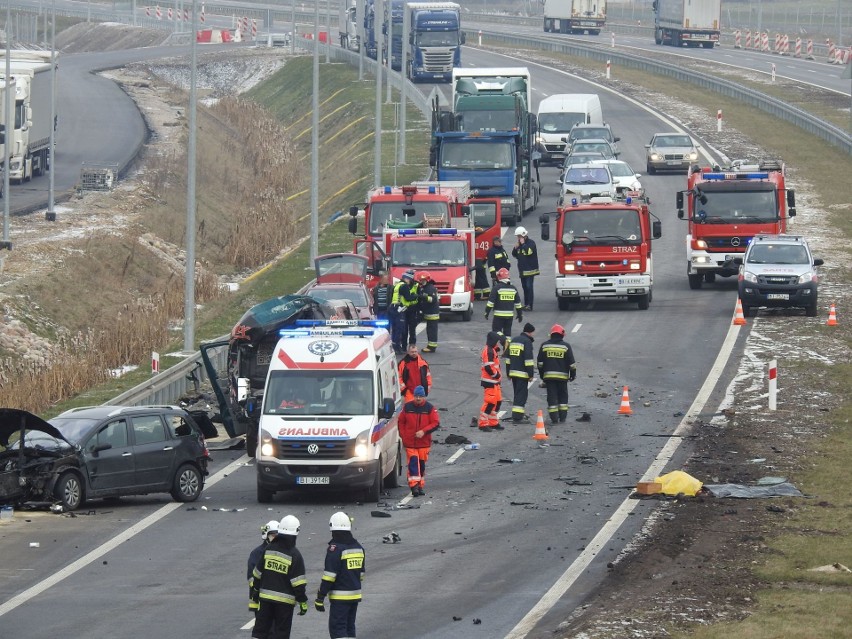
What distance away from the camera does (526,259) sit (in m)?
38.3

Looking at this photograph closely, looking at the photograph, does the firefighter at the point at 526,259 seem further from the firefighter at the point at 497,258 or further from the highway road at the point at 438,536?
the highway road at the point at 438,536

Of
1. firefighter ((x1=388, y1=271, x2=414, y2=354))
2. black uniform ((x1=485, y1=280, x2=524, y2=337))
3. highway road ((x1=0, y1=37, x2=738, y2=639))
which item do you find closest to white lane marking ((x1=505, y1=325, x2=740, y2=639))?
highway road ((x1=0, y1=37, x2=738, y2=639))

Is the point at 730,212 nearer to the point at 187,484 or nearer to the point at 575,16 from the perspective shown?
the point at 187,484

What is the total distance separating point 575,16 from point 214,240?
62.7m

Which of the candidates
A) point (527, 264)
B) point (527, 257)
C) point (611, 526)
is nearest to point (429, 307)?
point (527, 257)

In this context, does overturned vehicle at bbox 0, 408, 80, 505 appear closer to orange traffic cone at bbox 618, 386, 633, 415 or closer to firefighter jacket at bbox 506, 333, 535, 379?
firefighter jacket at bbox 506, 333, 535, 379

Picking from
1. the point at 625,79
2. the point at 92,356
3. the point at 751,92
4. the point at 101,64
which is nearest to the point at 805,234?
the point at 92,356

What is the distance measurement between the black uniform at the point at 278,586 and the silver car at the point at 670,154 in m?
50.2

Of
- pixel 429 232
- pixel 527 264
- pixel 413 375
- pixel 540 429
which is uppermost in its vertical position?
pixel 429 232

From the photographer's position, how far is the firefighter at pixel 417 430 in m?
22.8

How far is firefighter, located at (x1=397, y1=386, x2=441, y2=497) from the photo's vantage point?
2275 centimetres

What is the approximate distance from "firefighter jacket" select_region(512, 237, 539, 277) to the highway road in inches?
197

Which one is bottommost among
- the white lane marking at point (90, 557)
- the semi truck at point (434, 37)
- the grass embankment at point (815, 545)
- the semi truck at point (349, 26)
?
the white lane marking at point (90, 557)

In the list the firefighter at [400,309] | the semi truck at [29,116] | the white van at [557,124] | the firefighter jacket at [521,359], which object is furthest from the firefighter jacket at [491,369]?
the white van at [557,124]
